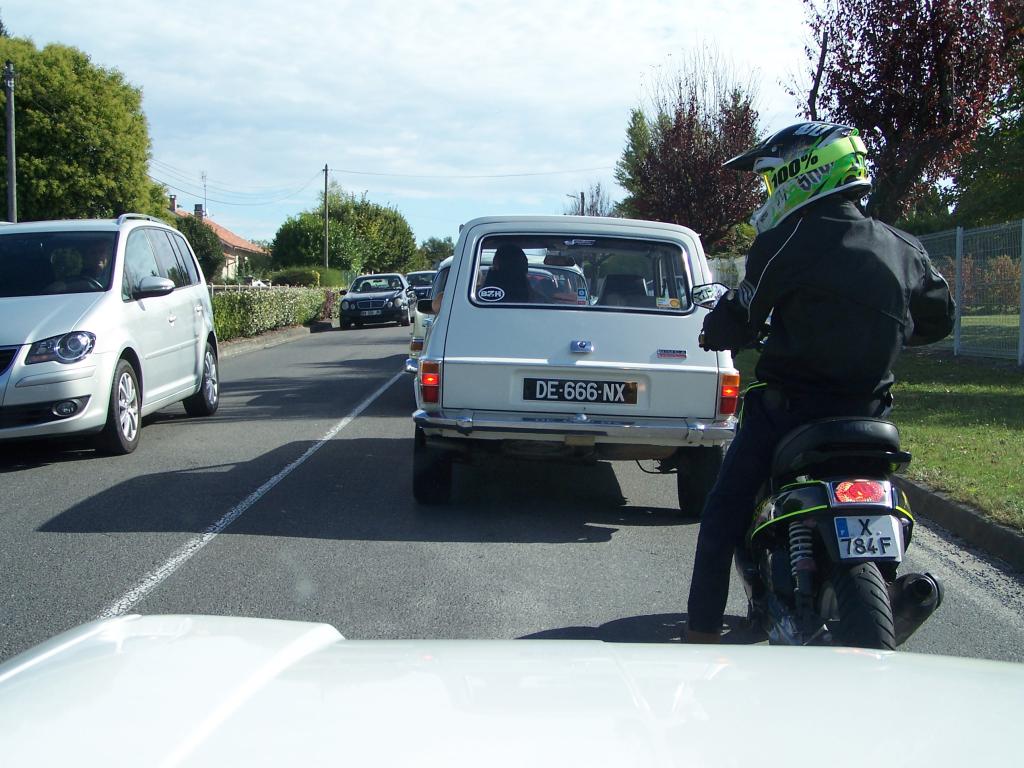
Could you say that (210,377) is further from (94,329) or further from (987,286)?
(987,286)

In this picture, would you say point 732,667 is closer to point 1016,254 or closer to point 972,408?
point 972,408

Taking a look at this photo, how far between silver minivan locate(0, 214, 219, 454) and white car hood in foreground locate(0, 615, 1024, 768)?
19.8 ft

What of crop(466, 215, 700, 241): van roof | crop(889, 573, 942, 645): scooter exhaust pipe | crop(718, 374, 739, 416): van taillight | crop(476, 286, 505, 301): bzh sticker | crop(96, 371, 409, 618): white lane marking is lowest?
crop(96, 371, 409, 618): white lane marking

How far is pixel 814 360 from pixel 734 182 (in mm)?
24246

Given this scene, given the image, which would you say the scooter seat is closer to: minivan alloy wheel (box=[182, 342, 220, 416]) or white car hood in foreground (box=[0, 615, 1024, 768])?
white car hood in foreground (box=[0, 615, 1024, 768])

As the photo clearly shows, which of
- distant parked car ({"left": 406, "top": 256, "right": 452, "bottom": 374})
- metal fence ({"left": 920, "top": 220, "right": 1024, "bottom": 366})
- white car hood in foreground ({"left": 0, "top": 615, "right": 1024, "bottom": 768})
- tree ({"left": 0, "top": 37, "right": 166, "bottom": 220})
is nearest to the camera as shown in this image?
white car hood in foreground ({"left": 0, "top": 615, "right": 1024, "bottom": 768})

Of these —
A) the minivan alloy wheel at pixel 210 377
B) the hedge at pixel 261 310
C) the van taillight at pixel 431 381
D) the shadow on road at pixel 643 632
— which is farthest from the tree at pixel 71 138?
the shadow on road at pixel 643 632

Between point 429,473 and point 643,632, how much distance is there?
2.61 metres

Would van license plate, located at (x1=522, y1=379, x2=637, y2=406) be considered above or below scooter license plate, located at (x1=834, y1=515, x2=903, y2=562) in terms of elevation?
above

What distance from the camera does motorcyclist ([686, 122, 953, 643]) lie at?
10.8 feet

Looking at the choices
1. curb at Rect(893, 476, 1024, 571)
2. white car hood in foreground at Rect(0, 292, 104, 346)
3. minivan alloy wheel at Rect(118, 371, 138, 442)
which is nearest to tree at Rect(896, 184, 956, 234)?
curb at Rect(893, 476, 1024, 571)

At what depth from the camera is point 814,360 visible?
3371mm

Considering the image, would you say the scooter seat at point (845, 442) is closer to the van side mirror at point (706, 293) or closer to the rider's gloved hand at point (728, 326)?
the rider's gloved hand at point (728, 326)

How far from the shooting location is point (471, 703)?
6.22 ft
